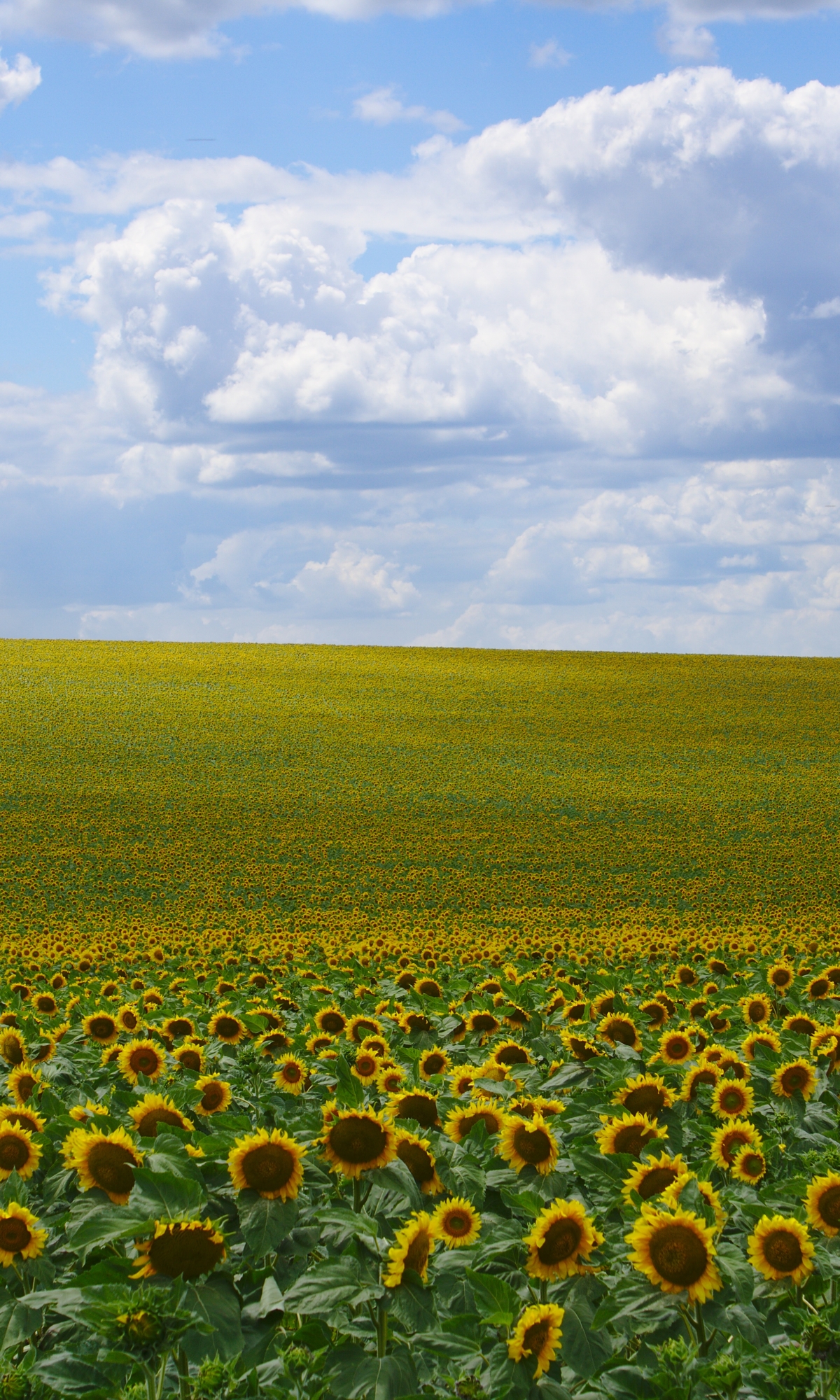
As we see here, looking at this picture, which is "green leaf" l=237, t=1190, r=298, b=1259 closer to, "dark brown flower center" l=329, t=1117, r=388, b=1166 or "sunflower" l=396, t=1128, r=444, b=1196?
"dark brown flower center" l=329, t=1117, r=388, b=1166

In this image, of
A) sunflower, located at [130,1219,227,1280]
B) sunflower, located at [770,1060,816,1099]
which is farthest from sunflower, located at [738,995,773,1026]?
sunflower, located at [130,1219,227,1280]

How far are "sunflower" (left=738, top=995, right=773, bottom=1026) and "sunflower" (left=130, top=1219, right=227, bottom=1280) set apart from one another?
4.78 meters

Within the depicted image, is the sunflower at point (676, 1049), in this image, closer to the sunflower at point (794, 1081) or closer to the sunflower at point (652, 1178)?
the sunflower at point (794, 1081)

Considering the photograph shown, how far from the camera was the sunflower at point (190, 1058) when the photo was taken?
4895 millimetres

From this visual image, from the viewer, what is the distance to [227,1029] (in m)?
5.65

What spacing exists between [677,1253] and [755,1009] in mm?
4271

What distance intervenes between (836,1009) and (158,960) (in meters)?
9.37

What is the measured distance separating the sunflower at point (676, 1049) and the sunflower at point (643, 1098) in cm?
98

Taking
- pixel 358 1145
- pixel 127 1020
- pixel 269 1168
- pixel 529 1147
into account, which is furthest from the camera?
pixel 127 1020

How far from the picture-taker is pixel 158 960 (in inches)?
542

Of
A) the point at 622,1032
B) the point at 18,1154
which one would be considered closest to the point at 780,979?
the point at 622,1032

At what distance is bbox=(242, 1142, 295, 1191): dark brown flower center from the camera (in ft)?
9.55

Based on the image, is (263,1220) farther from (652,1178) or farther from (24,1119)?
(24,1119)

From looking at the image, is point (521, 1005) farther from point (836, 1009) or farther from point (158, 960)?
point (158, 960)
